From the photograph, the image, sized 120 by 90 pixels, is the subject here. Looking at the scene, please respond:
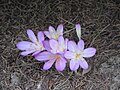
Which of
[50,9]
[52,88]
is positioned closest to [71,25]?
[50,9]

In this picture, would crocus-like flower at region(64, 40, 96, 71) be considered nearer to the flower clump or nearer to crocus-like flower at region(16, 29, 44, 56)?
the flower clump

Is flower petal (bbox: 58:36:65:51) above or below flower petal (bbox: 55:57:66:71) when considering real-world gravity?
above

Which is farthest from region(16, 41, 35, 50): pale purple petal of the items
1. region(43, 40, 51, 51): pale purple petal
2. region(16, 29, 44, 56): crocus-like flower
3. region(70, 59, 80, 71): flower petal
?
region(70, 59, 80, 71): flower petal

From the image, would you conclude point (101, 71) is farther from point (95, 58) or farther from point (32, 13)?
point (32, 13)

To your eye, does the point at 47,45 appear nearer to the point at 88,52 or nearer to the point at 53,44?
the point at 53,44

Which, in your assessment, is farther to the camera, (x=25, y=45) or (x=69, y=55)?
(x=25, y=45)

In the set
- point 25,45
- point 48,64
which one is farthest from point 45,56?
point 25,45

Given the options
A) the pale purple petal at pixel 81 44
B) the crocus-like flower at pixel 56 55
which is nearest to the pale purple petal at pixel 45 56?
the crocus-like flower at pixel 56 55

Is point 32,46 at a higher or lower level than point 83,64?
higher

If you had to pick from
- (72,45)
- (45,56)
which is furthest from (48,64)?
(72,45)
